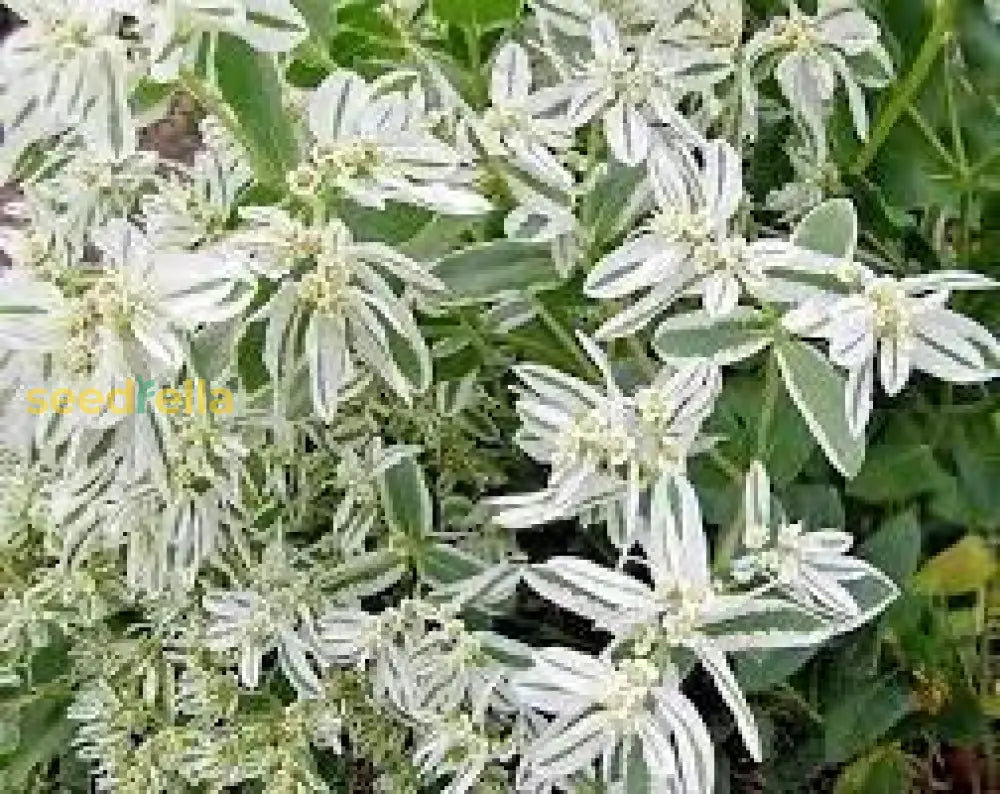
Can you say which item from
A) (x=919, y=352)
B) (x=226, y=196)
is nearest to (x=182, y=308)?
(x=226, y=196)

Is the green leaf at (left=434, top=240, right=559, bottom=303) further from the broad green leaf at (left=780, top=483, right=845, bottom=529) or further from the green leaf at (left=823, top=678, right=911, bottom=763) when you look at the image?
the green leaf at (left=823, top=678, right=911, bottom=763)

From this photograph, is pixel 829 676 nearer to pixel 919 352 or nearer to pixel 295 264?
pixel 919 352

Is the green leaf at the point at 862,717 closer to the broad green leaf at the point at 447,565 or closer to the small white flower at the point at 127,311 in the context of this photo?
the broad green leaf at the point at 447,565

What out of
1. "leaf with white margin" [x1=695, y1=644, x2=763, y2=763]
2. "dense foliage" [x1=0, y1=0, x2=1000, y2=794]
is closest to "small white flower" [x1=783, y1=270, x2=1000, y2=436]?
"dense foliage" [x1=0, y1=0, x2=1000, y2=794]

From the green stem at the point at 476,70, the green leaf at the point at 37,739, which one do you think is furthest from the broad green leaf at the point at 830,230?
the green leaf at the point at 37,739

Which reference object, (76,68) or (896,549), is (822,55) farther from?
(76,68)

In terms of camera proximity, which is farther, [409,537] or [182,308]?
[409,537]
